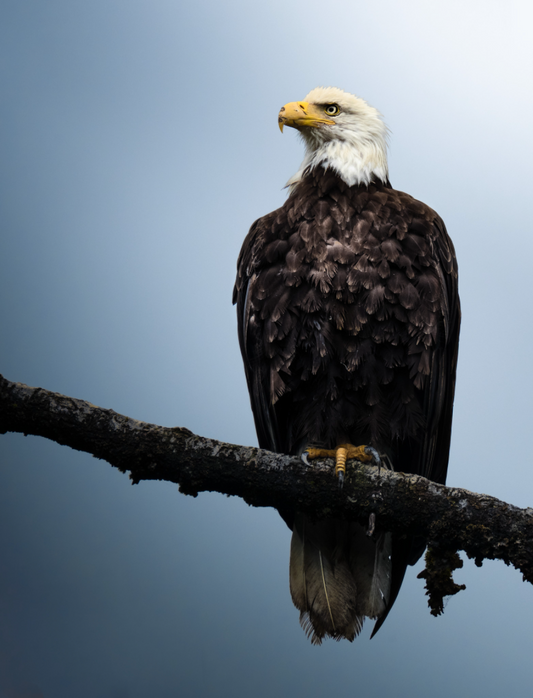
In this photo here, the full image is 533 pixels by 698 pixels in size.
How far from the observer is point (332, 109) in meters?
3.86

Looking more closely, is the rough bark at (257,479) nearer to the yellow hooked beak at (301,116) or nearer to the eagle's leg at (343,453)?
the eagle's leg at (343,453)

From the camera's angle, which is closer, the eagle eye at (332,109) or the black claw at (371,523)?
the black claw at (371,523)

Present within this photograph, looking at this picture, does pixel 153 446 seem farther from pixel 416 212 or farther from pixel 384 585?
pixel 416 212

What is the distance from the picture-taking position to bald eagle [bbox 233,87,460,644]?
3.10 meters

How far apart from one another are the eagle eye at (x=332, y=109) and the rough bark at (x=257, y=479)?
2285mm

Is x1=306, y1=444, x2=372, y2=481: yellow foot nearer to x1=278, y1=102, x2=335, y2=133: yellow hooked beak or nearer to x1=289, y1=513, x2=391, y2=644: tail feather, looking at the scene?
x1=289, y1=513, x2=391, y2=644: tail feather

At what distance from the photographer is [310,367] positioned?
3170 mm

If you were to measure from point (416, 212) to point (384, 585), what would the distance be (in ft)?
6.41

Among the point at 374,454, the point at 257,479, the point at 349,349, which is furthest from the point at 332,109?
the point at 257,479

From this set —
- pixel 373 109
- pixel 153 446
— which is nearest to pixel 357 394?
pixel 153 446

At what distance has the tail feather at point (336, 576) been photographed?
3.17 meters

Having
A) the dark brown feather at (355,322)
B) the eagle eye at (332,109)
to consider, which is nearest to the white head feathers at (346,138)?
the eagle eye at (332,109)

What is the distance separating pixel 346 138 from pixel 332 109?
22cm

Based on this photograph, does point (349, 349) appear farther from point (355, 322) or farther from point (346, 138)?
point (346, 138)
